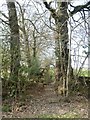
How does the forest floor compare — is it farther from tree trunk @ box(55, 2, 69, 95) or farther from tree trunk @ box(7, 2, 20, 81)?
tree trunk @ box(7, 2, 20, 81)

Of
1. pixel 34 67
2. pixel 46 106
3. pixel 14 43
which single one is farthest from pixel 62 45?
pixel 46 106

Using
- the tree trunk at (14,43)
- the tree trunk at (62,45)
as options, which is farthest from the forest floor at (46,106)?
the tree trunk at (14,43)

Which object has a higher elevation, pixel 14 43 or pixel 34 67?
pixel 14 43

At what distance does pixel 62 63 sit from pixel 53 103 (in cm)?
44

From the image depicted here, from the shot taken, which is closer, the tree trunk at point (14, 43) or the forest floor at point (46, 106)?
the forest floor at point (46, 106)

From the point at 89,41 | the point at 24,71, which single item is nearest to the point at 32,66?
the point at 24,71

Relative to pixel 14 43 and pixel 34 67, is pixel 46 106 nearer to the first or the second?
pixel 34 67

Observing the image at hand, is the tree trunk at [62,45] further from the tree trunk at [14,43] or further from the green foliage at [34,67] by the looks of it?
the tree trunk at [14,43]

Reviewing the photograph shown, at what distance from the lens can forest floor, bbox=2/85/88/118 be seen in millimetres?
2520

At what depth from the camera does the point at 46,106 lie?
2.64 m

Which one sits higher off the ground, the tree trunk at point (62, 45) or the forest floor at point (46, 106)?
the tree trunk at point (62, 45)

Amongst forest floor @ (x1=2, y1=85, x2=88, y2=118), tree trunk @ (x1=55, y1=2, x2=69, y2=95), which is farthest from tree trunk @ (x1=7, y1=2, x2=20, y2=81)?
tree trunk @ (x1=55, y1=2, x2=69, y2=95)

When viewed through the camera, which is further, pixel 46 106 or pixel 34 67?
pixel 34 67

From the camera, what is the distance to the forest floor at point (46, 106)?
8.27ft
